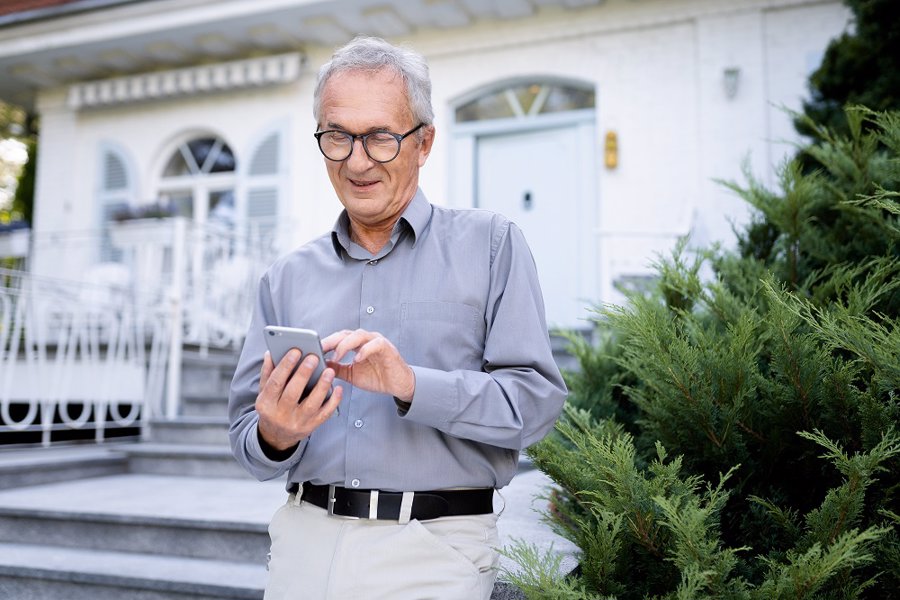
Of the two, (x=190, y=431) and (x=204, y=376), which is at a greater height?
(x=204, y=376)

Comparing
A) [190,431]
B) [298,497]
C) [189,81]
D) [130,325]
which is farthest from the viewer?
[189,81]

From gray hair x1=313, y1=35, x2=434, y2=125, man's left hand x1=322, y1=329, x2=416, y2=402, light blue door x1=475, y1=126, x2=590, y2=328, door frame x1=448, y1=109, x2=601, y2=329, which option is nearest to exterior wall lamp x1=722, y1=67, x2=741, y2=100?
door frame x1=448, y1=109, x2=601, y2=329

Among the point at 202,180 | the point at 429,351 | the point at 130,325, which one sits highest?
the point at 202,180

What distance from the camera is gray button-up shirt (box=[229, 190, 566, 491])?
125 cm

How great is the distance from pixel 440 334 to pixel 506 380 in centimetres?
17

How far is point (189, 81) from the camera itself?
290 inches

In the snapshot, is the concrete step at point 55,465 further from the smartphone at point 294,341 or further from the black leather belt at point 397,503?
the smartphone at point 294,341

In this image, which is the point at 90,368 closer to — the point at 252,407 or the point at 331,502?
the point at 252,407

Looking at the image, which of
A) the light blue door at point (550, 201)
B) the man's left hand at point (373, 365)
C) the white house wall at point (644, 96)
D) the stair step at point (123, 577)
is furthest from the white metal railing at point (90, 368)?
the man's left hand at point (373, 365)

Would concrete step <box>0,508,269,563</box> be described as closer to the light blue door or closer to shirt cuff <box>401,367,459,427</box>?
shirt cuff <box>401,367,459,427</box>

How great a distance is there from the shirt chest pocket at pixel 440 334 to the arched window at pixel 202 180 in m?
6.49

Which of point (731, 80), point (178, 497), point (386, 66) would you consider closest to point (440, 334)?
point (386, 66)

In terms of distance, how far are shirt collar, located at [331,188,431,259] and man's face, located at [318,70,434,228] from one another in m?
0.03

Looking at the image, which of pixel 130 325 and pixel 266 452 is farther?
pixel 130 325
